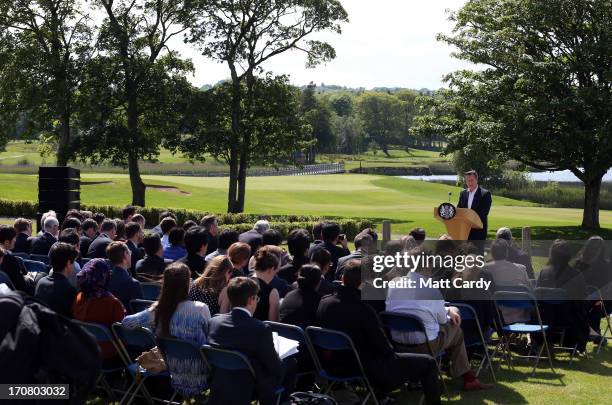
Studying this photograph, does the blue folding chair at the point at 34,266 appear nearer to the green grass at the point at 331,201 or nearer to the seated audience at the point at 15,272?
the seated audience at the point at 15,272

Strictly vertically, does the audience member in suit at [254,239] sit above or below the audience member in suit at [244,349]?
above

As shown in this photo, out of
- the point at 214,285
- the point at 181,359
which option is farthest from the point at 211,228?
the point at 181,359

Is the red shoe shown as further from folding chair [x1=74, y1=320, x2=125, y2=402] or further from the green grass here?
the green grass

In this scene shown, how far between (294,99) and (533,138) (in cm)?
1467

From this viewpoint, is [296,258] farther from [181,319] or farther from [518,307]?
[181,319]

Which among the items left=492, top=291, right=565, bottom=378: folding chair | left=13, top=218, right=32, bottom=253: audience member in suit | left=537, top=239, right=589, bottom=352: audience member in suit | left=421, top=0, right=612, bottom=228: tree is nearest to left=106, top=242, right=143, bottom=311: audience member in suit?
left=492, top=291, right=565, bottom=378: folding chair

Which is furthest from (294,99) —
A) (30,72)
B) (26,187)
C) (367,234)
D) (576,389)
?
(576,389)

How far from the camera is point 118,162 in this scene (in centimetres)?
3612

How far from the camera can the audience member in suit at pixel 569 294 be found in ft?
29.3

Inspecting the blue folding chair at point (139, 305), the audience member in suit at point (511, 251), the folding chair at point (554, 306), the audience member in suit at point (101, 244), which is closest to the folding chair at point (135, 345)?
the blue folding chair at point (139, 305)

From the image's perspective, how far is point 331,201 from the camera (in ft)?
165

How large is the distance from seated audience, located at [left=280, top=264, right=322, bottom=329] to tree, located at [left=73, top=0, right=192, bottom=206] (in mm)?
30017

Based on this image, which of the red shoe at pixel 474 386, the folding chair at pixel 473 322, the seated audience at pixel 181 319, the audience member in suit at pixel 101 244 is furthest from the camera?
the audience member in suit at pixel 101 244

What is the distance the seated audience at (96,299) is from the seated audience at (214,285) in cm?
74
